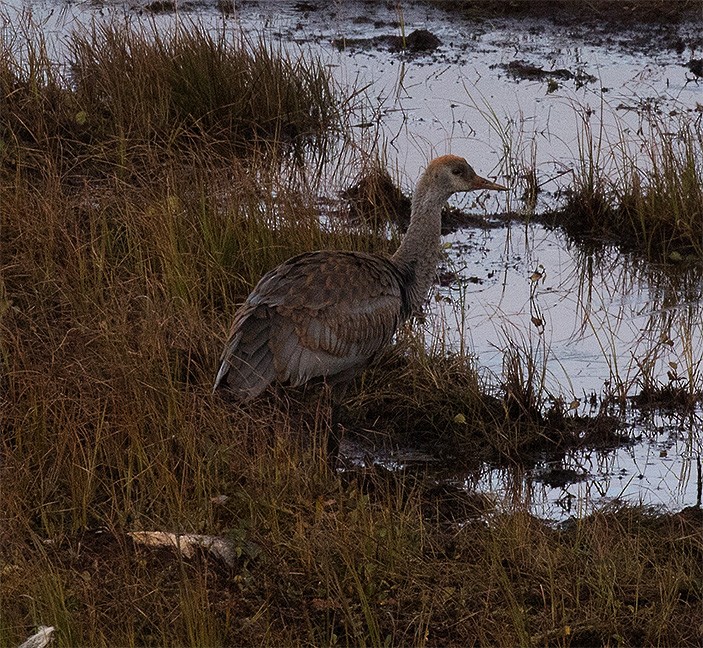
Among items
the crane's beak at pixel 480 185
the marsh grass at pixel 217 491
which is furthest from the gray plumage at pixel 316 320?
the crane's beak at pixel 480 185

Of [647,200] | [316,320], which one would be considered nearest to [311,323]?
[316,320]

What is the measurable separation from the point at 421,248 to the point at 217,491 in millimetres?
2091

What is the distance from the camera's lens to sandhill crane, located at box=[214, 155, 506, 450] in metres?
5.95

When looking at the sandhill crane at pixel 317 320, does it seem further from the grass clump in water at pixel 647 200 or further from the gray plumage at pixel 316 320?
the grass clump in water at pixel 647 200

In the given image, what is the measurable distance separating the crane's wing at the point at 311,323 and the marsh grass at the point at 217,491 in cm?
18

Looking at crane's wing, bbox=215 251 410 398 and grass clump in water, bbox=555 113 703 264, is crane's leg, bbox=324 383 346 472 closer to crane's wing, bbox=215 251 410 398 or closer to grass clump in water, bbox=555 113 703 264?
crane's wing, bbox=215 251 410 398

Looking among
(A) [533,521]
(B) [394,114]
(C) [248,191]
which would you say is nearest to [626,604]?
(A) [533,521]

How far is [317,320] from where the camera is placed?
6.14 meters

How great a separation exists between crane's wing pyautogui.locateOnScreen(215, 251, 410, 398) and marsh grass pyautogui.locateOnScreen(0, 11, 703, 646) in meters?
0.18

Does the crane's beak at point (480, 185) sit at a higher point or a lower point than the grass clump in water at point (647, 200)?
higher

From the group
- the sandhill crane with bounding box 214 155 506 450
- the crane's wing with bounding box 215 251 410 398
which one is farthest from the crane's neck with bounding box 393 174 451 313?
the crane's wing with bounding box 215 251 410 398

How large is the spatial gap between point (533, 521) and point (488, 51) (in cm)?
846

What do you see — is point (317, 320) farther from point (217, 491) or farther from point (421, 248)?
point (217, 491)

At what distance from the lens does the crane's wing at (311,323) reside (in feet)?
19.5
